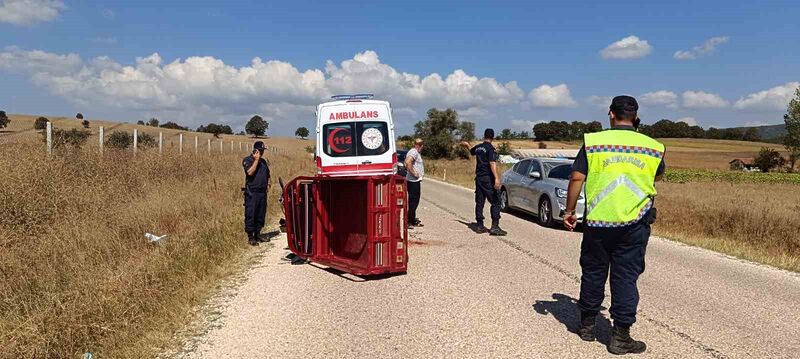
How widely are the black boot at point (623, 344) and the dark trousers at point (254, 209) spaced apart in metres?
6.15

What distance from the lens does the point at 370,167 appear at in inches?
458

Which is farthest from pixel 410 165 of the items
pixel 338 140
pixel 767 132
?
pixel 767 132

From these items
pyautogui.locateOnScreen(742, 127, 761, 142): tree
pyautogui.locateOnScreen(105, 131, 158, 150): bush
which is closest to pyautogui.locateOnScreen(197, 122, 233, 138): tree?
pyautogui.locateOnScreen(105, 131, 158, 150): bush

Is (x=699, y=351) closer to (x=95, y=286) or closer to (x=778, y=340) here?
(x=778, y=340)

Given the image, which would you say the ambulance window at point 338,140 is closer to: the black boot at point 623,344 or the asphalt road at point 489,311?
the asphalt road at point 489,311

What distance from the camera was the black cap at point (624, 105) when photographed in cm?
455

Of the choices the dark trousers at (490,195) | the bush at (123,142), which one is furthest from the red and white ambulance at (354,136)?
the bush at (123,142)

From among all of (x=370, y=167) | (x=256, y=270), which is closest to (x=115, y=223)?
(x=256, y=270)

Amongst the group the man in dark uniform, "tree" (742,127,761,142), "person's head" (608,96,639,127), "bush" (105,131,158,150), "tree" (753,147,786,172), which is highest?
"tree" (742,127,761,142)

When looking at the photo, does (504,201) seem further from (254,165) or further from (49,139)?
(49,139)

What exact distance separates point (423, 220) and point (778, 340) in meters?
8.59

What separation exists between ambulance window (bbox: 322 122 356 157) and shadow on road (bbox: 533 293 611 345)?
6.41m

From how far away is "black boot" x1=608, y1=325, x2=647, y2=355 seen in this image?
4484 mm

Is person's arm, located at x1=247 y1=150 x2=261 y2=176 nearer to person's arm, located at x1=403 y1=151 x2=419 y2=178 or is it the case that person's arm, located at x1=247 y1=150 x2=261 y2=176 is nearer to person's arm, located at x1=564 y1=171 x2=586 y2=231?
person's arm, located at x1=403 y1=151 x2=419 y2=178
